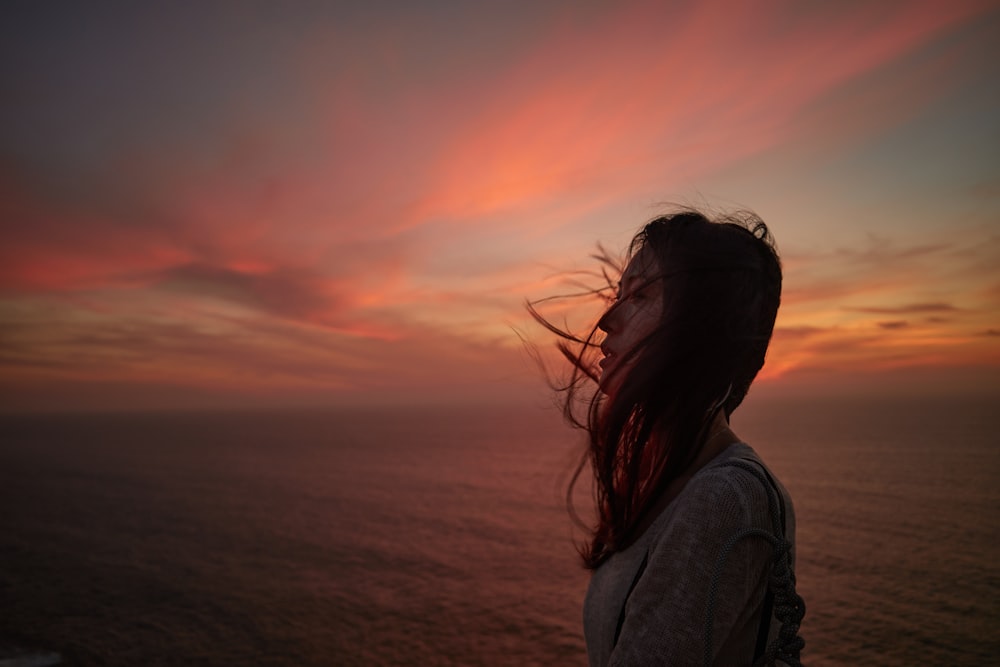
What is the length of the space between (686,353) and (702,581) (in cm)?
59

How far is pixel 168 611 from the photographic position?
33.0 metres

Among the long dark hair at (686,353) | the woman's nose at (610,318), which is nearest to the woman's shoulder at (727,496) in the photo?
the long dark hair at (686,353)

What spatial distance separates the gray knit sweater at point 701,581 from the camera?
128 centimetres

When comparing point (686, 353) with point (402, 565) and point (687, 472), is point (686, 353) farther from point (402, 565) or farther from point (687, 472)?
point (402, 565)

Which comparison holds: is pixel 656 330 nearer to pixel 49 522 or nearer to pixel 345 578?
pixel 345 578

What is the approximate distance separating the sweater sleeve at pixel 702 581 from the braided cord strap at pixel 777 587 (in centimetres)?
1

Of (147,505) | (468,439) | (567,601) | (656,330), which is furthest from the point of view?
(468,439)

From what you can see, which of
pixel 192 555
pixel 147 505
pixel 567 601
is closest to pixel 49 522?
pixel 147 505

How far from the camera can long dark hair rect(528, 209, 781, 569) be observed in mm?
1557

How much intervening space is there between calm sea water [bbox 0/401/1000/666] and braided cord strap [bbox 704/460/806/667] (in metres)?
1.12

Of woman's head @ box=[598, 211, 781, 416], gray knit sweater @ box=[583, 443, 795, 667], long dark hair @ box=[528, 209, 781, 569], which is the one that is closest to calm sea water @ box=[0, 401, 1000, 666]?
long dark hair @ box=[528, 209, 781, 569]

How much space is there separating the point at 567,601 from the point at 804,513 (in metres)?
32.6

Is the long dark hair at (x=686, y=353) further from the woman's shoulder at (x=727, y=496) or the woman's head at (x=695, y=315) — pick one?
the woman's shoulder at (x=727, y=496)

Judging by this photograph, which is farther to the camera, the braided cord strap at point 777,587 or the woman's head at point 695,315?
the woman's head at point 695,315
